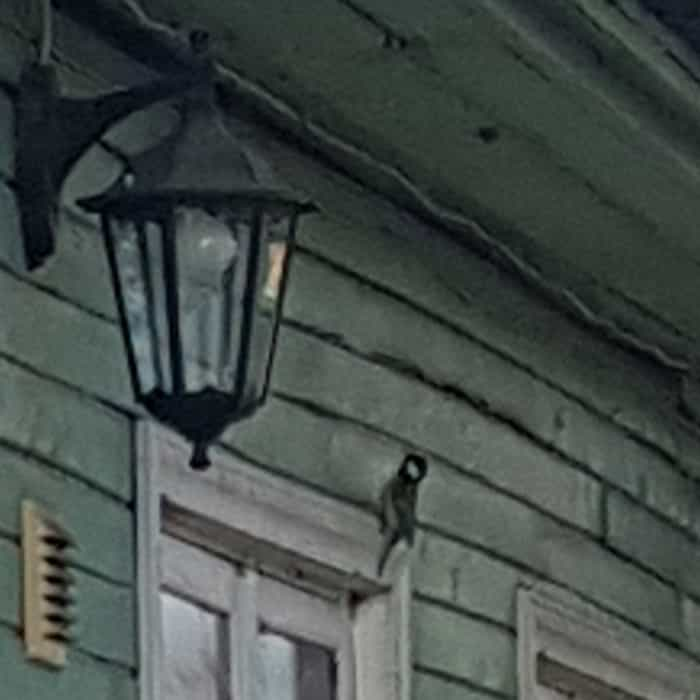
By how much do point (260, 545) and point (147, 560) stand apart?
0.44 m

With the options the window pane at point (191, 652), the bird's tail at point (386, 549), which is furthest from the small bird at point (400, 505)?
the window pane at point (191, 652)

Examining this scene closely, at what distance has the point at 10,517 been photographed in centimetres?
429

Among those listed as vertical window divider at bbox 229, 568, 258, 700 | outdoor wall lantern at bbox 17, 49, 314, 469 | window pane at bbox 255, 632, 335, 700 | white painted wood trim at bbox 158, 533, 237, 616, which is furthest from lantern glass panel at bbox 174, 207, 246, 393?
window pane at bbox 255, 632, 335, 700

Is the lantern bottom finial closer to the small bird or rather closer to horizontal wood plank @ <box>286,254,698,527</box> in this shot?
horizontal wood plank @ <box>286,254,698,527</box>

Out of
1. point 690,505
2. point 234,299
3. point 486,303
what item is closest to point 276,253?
point 234,299

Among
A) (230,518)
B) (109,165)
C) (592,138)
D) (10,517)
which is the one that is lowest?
(10,517)

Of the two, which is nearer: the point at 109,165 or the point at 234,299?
the point at 234,299

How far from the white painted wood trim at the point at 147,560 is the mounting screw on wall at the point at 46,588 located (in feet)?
0.60

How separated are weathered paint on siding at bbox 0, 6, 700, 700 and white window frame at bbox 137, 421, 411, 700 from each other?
33mm

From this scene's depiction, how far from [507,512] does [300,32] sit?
4.23 feet

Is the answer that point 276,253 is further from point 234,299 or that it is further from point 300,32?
point 300,32

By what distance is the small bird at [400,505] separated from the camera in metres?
5.34

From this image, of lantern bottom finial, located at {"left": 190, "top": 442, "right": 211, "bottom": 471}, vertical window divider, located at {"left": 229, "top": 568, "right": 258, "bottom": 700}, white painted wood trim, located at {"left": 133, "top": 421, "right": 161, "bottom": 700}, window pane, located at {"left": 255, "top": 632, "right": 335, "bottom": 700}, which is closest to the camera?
lantern bottom finial, located at {"left": 190, "top": 442, "right": 211, "bottom": 471}

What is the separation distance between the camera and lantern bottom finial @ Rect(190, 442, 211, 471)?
14.1 ft
